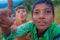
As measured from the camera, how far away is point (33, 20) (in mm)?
1256

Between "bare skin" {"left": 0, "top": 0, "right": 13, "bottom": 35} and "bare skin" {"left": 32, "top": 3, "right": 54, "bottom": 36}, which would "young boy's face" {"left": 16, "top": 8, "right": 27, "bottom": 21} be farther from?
"bare skin" {"left": 0, "top": 0, "right": 13, "bottom": 35}

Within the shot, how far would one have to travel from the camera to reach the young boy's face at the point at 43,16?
121 cm

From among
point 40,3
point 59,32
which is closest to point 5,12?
point 40,3

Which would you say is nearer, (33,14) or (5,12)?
(5,12)

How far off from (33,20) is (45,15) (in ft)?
0.30

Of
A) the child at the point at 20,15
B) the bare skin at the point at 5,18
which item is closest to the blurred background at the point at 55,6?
the child at the point at 20,15

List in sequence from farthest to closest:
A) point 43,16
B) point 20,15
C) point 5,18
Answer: point 20,15 < point 43,16 < point 5,18

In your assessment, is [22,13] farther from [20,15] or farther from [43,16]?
[43,16]

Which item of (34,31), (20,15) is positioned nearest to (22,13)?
(20,15)

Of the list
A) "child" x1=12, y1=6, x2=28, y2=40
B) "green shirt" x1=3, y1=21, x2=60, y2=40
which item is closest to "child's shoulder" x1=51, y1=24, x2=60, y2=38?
"green shirt" x1=3, y1=21, x2=60, y2=40

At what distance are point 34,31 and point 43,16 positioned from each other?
0.12m

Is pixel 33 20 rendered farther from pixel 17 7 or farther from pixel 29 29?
pixel 17 7

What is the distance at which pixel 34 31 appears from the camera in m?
1.25

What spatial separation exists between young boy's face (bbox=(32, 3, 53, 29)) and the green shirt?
0.11 ft
